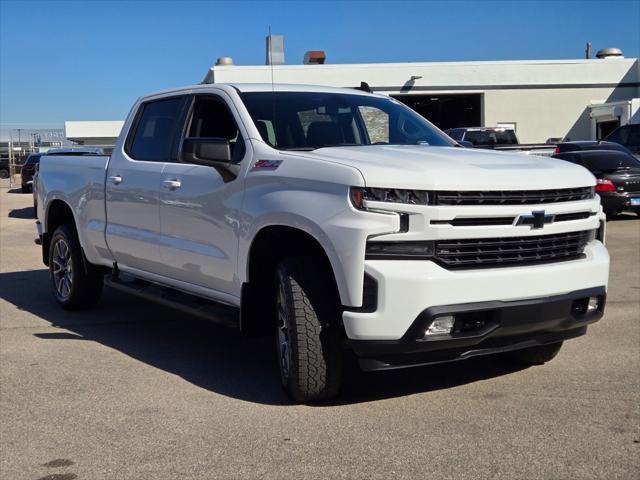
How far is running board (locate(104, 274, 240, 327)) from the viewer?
Result: 17.6 feet

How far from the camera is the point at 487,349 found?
14.5ft

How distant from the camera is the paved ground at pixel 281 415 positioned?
3824 millimetres

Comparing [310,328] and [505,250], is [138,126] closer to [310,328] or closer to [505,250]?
[310,328]

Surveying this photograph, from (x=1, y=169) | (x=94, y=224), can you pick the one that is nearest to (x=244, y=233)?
(x=94, y=224)

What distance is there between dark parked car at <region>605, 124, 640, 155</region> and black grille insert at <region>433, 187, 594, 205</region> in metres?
17.5

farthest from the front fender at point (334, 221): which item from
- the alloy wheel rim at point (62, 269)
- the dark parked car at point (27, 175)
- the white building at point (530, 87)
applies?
the white building at point (530, 87)

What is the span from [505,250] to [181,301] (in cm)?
273

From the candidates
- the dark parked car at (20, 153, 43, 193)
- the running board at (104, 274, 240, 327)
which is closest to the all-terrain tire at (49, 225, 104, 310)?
the running board at (104, 274, 240, 327)

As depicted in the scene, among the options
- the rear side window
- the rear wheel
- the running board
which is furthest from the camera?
the rear side window

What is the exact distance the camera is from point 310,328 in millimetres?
4445

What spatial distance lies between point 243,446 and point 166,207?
2382mm

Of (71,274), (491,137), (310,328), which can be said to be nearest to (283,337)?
(310,328)

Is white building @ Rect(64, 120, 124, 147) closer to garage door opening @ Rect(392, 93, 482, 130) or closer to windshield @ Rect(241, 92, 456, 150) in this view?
garage door opening @ Rect(392, 93, 482, 130)

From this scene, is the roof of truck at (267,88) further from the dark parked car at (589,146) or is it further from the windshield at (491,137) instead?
the windshield at (491,137)
